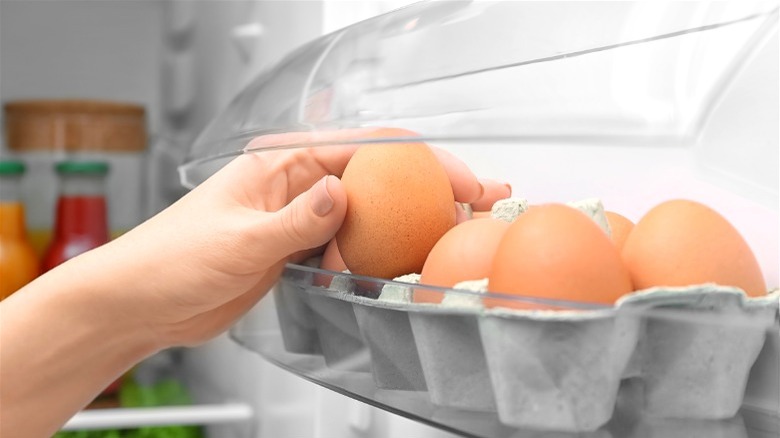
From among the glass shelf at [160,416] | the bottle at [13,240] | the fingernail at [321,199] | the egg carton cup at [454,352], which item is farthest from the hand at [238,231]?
the bottle at [13,240]

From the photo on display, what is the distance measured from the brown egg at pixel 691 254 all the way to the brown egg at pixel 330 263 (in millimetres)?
197

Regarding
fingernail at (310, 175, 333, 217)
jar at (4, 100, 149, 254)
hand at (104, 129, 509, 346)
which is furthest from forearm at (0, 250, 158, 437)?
jar at (4, 100, 149, 254)

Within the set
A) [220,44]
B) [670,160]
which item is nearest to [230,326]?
[670,160]

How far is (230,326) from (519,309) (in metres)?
0.50

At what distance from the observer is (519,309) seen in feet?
1.27

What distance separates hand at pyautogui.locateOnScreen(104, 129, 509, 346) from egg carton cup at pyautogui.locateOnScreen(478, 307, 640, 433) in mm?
148

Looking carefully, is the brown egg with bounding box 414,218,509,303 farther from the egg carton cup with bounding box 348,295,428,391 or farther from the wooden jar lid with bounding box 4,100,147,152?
the wooden jar lid with bounding box 4,100,147,152

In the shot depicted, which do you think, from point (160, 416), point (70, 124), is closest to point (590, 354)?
point (160, 416)

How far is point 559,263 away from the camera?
1.31 feet

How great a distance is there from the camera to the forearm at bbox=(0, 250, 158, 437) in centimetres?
75

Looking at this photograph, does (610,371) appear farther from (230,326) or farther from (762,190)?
(230,326)

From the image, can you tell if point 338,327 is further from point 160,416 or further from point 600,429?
point 160,416

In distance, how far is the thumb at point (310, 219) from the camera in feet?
1.73

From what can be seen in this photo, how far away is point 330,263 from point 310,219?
2.3 inches
